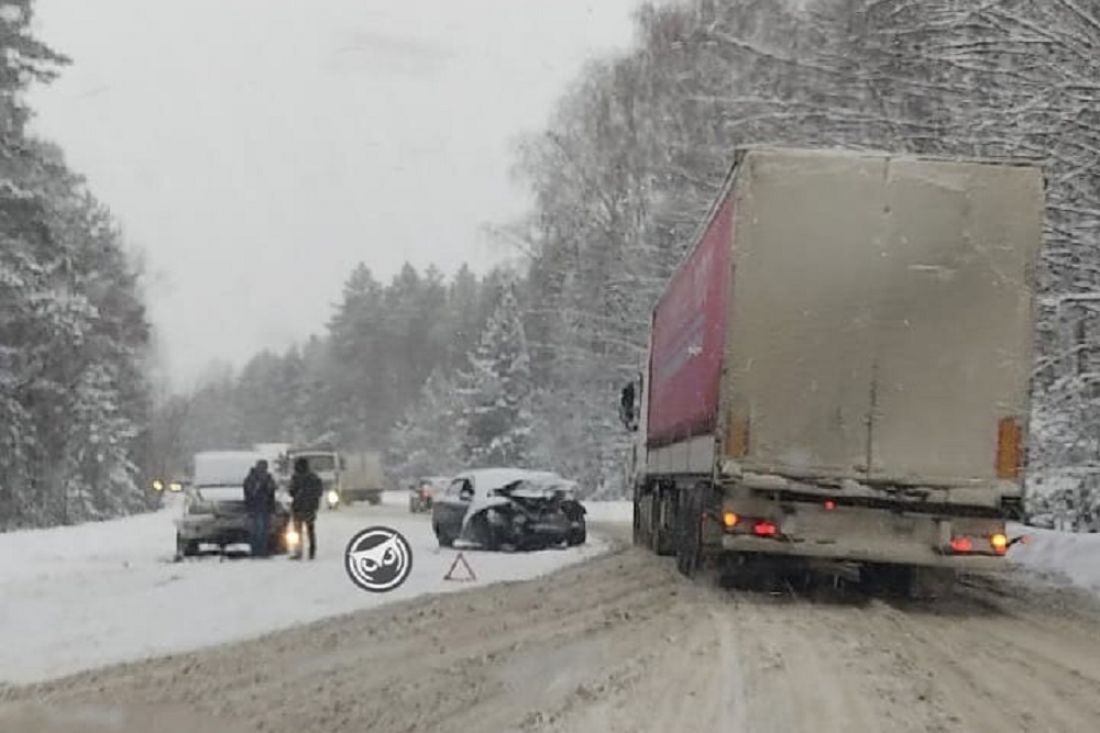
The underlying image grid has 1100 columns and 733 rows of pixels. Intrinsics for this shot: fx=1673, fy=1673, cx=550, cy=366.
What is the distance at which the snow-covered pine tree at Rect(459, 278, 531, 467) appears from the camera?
81.8 m

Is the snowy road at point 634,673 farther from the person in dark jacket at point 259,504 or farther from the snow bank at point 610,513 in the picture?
the snow bank at point 610,513

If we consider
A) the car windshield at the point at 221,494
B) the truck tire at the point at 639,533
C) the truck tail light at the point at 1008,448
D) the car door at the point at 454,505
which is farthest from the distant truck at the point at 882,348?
the car windshield at the point at 221,494

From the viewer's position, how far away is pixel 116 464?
7081cm

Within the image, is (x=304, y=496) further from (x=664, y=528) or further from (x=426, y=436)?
(x=426, y=436)

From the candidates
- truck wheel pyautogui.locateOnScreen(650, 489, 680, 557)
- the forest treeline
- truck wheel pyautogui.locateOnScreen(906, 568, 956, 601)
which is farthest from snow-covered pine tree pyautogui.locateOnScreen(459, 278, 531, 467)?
truck wheel pyautogui.locateOnScreen(906, 568, 956, 601)

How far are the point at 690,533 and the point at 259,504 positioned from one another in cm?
963

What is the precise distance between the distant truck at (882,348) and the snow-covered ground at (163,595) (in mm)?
4492

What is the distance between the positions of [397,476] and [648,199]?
247 ft

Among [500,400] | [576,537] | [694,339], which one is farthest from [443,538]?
[500,400]

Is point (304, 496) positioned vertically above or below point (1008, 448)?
below

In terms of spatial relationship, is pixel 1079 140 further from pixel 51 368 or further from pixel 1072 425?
pixel 51 368

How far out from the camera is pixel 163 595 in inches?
699

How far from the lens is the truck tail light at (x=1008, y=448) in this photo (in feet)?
45.0

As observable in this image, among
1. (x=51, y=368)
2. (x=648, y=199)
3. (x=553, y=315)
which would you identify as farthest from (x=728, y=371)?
(x=553, y=315)
